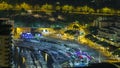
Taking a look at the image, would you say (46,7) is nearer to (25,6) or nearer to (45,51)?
(25,6)

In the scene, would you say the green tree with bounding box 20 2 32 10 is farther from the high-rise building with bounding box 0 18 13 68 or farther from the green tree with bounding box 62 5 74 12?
the green tree with bounding box 62 5 74 12

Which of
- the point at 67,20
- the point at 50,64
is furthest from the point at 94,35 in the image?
the point at 50,64

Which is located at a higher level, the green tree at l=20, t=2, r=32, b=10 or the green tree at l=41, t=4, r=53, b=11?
the green tree at l=20, t=2, r=32, b=10

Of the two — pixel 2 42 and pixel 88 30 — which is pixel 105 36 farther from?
pixel 2 42

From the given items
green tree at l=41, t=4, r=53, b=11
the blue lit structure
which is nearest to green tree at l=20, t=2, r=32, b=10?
green tree at l=41, t=4, r=53, b=11

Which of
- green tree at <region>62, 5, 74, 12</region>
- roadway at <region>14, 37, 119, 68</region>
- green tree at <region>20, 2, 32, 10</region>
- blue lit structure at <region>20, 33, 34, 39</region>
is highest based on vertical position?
green tree at <region>20, 2, 32, 10</region>

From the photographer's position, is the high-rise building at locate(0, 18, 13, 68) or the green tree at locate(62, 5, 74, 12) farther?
the green tree at locate(62, 5, 74, 12)

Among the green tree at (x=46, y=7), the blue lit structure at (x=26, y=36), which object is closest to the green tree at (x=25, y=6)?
the green tree at (x=46, y=7)

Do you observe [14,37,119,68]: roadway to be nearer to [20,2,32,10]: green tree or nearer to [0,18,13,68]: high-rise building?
[0,18,13,68]: high-rise building

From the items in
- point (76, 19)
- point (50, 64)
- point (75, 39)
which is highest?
point (76, 19)

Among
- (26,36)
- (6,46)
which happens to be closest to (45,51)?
(26,36)

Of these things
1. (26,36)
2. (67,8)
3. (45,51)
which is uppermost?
(67,8)
